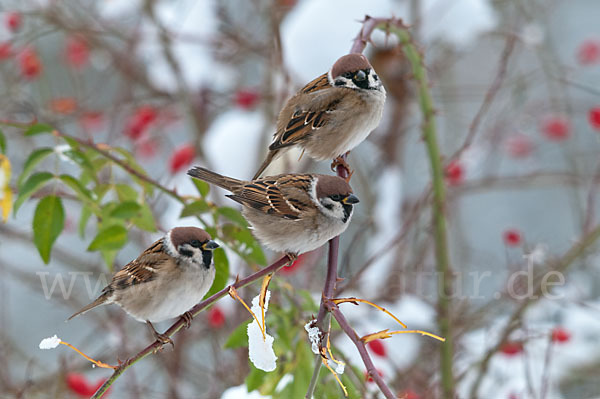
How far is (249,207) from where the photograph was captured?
149cm

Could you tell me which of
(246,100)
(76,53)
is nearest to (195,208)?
(246,100)

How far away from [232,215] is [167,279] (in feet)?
0.80

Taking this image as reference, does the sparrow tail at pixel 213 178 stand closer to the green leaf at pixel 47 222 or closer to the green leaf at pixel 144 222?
the green leaf at pixel 144 222

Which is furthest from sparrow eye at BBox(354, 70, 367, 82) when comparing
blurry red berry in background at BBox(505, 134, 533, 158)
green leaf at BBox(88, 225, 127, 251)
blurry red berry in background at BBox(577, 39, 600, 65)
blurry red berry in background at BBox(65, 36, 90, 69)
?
blurry red berry in background at BBox(577, 39, 600, 65)

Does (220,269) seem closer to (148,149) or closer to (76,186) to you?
(76,186)

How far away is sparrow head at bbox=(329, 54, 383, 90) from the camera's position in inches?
55.9

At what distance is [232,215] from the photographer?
57.9 inches

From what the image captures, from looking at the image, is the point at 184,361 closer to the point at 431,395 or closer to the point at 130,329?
the point at 130,329

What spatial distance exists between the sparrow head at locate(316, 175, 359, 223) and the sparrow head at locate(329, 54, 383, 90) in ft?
0.96

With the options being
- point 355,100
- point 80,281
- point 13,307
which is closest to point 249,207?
point 355,100

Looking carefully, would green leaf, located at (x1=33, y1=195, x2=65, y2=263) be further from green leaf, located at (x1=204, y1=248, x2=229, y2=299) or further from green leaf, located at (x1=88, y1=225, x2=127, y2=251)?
green leaf, located at (x1=204, y1=248, x2=229, y2=299)

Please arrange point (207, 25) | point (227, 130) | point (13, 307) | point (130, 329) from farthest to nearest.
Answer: point (13, 307) < point (207, 25) < point (130, 329) < point (227, 130)

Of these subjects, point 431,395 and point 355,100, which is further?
point 431,395

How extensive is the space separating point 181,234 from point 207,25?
3030 millimetres
